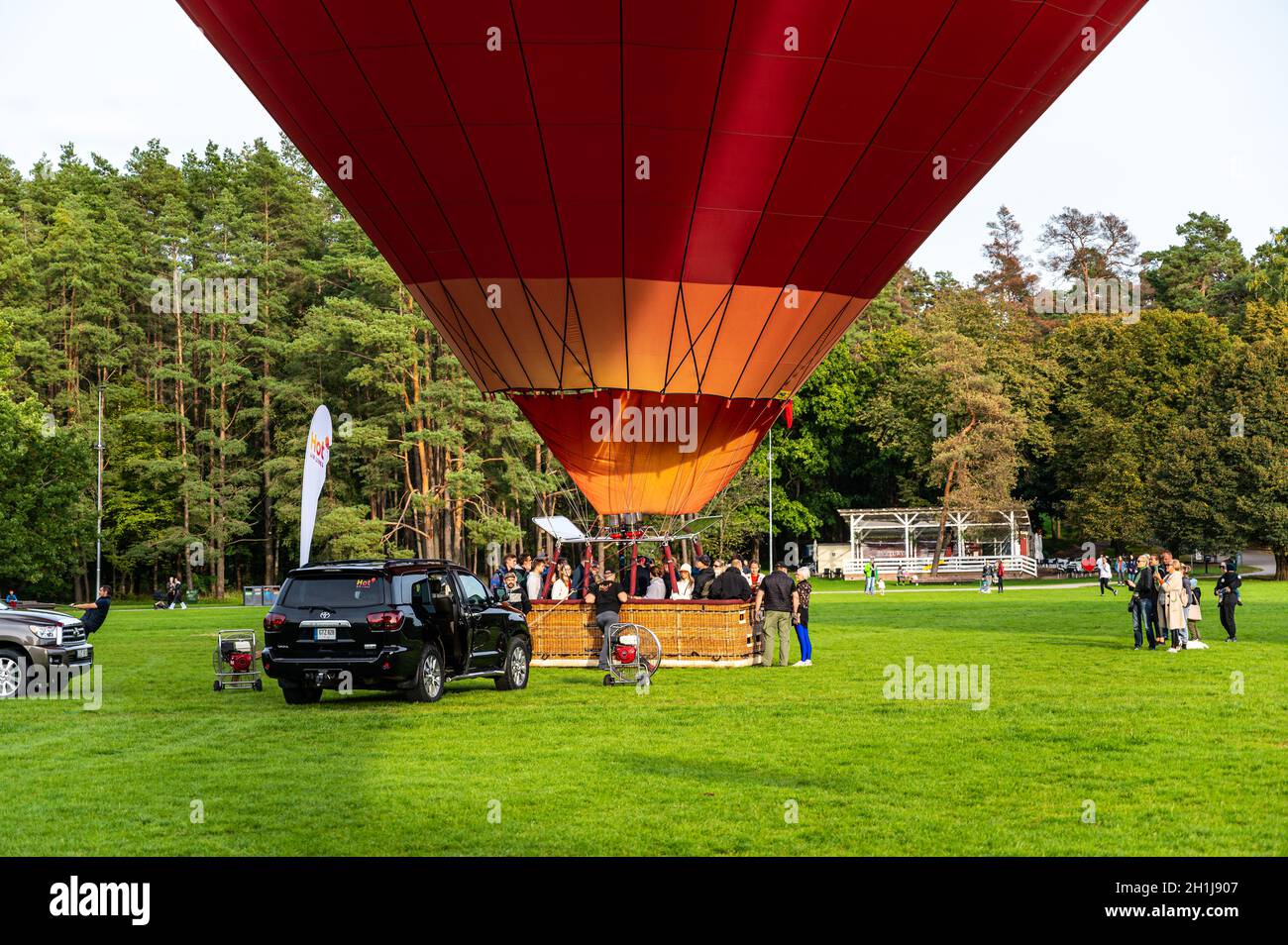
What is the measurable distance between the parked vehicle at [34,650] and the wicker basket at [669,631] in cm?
634

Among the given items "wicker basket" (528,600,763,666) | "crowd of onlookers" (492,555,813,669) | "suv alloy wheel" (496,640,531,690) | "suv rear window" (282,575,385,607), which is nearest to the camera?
"suv rear window" (282,575,385,607)

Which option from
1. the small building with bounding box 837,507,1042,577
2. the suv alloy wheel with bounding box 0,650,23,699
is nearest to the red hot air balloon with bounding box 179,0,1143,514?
the suv alloy wheel with bounding box 0,650,23,699

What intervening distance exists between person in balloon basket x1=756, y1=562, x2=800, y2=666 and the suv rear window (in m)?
6.91

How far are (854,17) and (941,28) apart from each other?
1.05 metres

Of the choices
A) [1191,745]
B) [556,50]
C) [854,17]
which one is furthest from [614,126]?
[1191,745]

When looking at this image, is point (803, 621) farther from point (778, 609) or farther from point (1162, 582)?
point (1162, 582)

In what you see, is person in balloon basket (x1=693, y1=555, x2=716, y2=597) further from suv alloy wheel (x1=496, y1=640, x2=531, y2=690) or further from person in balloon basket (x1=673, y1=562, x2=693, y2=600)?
suv alloy wheel (x1=496, y1=640, x2=531, y2=690)

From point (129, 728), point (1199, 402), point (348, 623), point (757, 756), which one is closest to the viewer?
point (757, 756)

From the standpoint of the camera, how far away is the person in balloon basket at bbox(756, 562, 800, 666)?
21297 mm

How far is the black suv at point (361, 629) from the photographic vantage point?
15.9 m

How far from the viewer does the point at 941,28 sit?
15414mm

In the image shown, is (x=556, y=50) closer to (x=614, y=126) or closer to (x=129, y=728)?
(x=614, y=126)

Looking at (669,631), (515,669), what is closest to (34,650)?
(515,669)

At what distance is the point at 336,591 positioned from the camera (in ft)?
52.9
